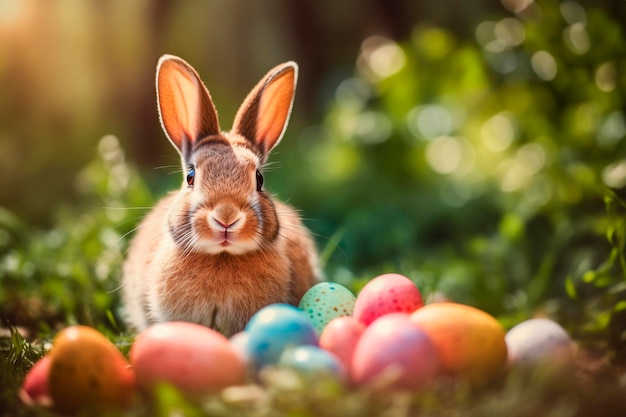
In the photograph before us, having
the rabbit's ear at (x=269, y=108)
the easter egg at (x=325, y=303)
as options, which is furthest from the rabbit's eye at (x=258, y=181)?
the easter egg at (x=325, y=303)

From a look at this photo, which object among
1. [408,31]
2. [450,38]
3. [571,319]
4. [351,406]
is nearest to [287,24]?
[408,31]

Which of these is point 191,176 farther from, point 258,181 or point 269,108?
point 269,108

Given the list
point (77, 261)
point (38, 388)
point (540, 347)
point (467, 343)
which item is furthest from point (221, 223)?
point (77, 261)

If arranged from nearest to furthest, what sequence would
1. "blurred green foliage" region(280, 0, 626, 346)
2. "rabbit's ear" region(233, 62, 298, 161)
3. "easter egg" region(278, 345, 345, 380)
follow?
"easter egg" region(278, 345, 345, 380), "rabbit's ear" region(233, 62, 298, 161), "blurred green foliage" region(280, 0, 626, 346)

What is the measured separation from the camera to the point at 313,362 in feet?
6.00

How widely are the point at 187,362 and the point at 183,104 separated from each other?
1.02m

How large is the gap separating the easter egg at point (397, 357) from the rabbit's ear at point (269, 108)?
960 mm

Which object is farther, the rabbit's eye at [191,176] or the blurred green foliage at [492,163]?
the blurred green foliage at [492,163]

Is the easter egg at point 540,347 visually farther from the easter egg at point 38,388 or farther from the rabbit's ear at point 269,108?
the easter egg at point 38,388

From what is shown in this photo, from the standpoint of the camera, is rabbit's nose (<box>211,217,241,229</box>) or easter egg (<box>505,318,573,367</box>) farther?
rabbit's nose (<box>211,217,241,229</box>)

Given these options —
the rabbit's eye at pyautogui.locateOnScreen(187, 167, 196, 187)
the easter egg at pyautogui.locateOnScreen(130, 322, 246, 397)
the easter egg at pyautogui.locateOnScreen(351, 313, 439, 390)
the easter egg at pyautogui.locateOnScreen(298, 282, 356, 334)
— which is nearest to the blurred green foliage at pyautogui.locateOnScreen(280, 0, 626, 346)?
the easter egg at pyautogui.locateOnScreen(298, 282, 356, 334)

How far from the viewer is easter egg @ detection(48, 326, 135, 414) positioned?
6.08 ft

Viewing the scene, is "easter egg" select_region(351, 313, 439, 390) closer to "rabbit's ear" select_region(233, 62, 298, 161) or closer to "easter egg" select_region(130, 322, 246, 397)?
"easter egg" select_region(130, 322, 246, 397)

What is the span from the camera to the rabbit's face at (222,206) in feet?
7.42
